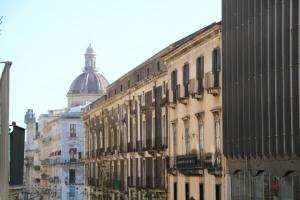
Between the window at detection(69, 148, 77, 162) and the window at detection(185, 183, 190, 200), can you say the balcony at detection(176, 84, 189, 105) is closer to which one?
the window at detection(185, 183, 190, 200)

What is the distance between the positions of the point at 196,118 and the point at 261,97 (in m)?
12.1

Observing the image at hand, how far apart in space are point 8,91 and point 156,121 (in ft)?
125

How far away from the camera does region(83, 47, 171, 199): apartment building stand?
5825 cm

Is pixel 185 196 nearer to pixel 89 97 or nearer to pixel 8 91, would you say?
pixel 8 91

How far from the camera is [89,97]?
15725 centimetres

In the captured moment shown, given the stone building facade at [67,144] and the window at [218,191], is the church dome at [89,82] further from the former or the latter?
the window at [218,191]

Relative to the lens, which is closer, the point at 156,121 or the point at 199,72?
the point at 199,72

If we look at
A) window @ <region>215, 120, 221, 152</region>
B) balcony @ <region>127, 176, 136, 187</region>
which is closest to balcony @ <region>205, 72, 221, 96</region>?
window @ <region>215, 120, 221, 152</region>

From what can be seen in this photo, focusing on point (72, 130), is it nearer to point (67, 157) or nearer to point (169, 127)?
point (67, 157)

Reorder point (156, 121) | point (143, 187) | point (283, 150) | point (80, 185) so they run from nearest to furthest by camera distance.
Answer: point (283, 150)
point (156, 121)
point (143, 187)
point (80, 185)

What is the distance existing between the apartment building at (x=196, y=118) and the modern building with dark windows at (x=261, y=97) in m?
1.97

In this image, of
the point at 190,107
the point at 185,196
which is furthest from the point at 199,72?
the point at 185,196

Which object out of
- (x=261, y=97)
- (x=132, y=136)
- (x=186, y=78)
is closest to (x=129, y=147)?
(x=132, y=136)

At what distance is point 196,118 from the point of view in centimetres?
4769
